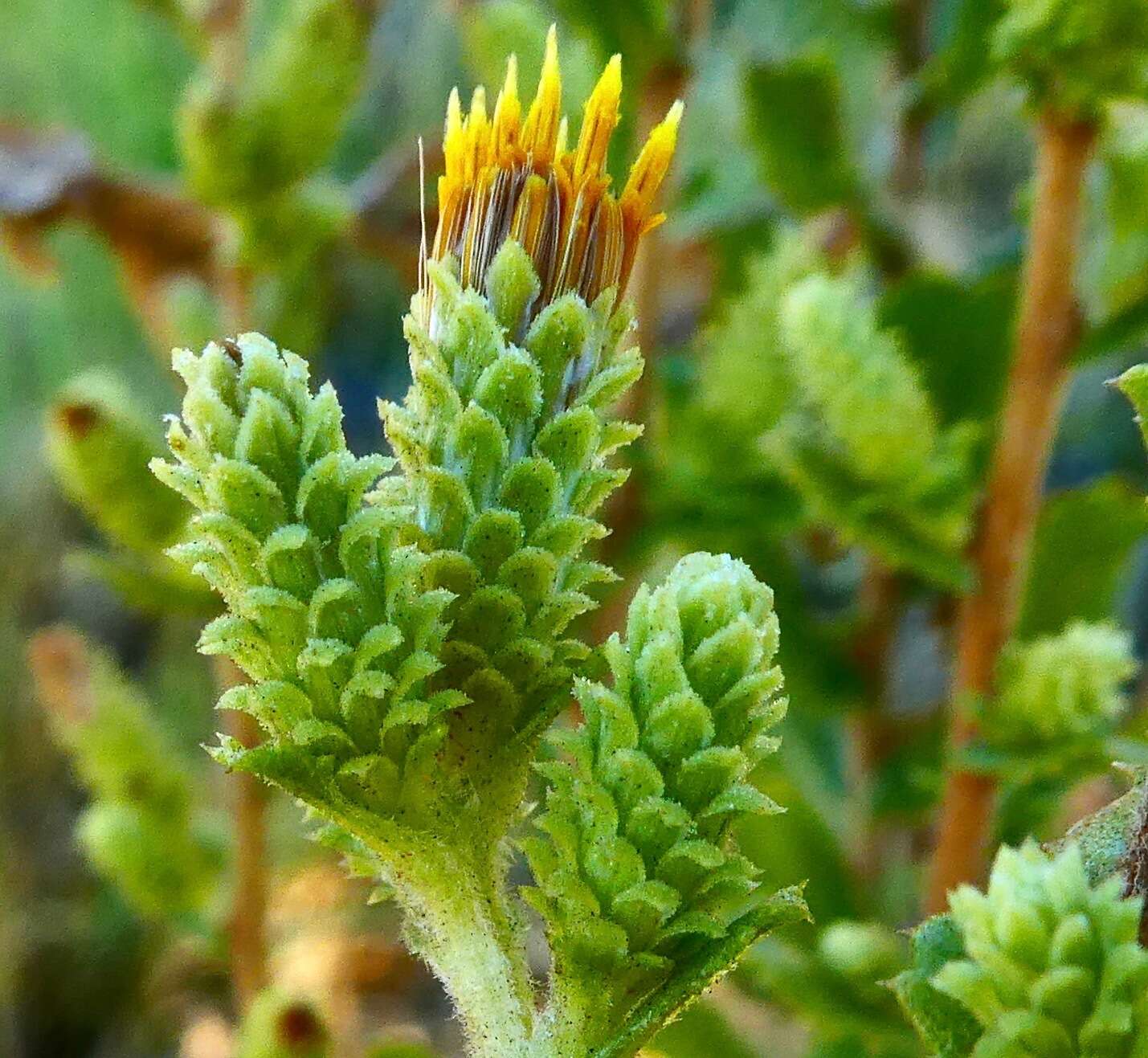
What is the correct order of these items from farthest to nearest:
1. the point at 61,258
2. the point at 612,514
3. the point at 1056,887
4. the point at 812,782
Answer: the point at 61,258 → the point at 812,782 → the point at 612,514 → the point at 1056,887

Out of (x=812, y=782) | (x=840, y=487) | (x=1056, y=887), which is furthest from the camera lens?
(x=812, y=782)

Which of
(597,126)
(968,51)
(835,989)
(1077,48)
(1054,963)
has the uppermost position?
(968,51)

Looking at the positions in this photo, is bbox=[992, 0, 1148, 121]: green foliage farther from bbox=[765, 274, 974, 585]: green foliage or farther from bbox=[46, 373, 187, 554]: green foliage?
bbox=[46, 373, 187, 554]: green foliage

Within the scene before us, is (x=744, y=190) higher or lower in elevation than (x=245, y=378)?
higher

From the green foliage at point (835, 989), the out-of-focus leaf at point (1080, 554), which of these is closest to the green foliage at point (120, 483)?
the green foliage at point (835, 989)

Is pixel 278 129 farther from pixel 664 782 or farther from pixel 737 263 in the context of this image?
pixel 664 782

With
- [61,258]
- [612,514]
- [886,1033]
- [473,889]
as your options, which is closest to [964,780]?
[886,1033]

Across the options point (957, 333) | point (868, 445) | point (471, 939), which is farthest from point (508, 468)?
point (957, 333)

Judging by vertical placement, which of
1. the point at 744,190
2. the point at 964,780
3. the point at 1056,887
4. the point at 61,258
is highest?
the point at 61,258

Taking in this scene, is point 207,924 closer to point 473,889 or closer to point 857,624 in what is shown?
point 857,624
